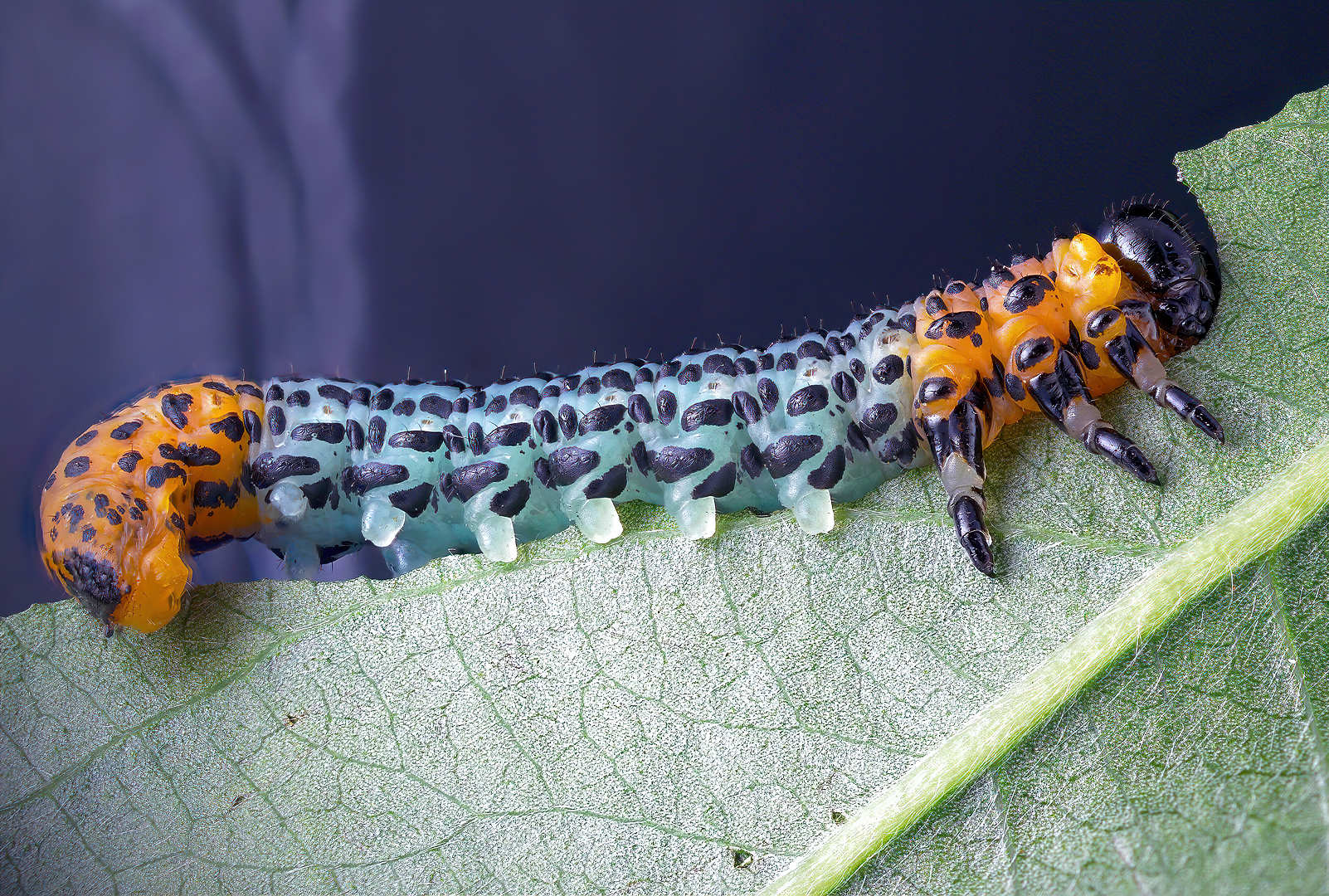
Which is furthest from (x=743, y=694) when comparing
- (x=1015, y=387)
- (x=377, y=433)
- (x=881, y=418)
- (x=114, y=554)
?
(x=114, y=554)

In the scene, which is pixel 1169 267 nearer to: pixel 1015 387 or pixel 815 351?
pixel 1015 387

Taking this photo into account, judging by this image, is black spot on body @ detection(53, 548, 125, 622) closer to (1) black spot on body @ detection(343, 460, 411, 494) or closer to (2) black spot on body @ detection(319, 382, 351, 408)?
(1) black spot on body @ detection(343, 460, 411, 494)

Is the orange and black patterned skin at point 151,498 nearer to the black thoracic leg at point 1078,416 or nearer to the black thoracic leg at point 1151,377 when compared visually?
the black thoracic leg at point 1078,416

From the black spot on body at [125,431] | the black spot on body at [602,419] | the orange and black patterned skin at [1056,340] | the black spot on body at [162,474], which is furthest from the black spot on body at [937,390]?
the black spot on body at [125,431]

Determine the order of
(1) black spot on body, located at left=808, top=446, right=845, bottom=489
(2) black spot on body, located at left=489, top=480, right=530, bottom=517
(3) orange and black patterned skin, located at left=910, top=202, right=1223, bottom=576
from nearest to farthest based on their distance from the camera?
(3) orange and black patterned skin, located at left=910, top=202, right=1223, bottom=576
(1) black spot on body, located at left=808, top=446, right=845, bottom=489
(2) black spot on body, located at left=489, top=480, right=530, bottom=517

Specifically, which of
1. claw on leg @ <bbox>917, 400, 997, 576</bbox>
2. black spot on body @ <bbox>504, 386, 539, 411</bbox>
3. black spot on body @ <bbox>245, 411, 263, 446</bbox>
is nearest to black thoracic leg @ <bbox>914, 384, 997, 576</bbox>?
claw on leg @ <bbox>917, 400, 997, 576</bbox>

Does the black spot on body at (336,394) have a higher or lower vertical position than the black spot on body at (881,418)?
higher
